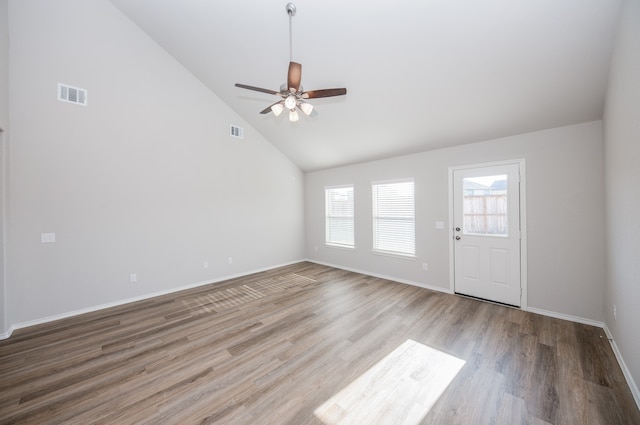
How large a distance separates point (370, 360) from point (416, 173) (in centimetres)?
335

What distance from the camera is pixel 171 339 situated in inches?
108

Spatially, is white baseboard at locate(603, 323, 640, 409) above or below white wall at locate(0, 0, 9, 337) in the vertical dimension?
below

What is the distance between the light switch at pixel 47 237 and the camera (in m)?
3.16

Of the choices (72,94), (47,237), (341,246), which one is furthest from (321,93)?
(47,237)

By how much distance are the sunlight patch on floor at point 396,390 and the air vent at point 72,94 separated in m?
4.92

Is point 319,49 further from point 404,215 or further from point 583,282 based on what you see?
point 583,282

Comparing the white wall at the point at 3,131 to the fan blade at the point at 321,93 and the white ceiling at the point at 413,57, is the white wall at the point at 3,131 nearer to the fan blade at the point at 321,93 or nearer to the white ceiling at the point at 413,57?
the white ceiling at the point at 413,57

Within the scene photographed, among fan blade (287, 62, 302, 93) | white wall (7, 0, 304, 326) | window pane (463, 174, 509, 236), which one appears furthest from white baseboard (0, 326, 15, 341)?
window pane (463, 174, 509, 236)

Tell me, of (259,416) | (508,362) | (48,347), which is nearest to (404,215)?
(508,362)

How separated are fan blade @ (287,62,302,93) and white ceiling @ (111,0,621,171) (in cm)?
87

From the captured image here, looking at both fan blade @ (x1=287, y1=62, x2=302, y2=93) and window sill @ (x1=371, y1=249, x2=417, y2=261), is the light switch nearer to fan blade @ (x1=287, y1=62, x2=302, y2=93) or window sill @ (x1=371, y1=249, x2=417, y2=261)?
fan blade @ (x1=287, y1=62, x2=302, y2=93)

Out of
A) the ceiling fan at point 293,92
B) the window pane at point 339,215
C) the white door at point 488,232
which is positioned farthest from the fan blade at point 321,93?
the window pane at point 339,215

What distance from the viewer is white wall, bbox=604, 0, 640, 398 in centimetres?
169

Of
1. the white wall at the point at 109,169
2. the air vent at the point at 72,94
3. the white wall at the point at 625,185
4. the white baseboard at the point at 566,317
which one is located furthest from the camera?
the air vent at the point at 72,94
